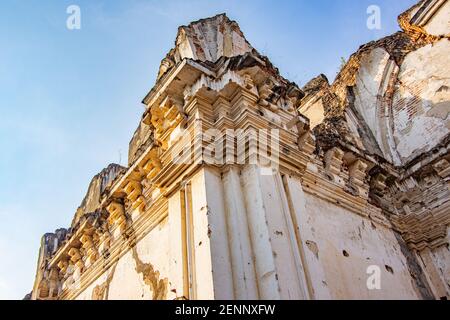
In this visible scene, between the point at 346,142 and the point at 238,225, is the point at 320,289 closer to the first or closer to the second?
the point at 238,225

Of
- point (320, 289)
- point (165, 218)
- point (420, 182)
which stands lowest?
point (320, 289)

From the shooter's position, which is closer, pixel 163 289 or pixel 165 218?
pixel 163 289

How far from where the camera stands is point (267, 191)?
108 inches

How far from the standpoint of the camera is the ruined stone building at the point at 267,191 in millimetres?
2588

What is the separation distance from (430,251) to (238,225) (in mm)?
2677

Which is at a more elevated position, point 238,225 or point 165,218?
point 165,218

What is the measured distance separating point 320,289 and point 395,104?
4170 mm

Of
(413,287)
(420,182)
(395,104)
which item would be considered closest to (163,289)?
(413,287)

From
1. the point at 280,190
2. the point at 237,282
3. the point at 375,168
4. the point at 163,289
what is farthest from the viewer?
the point at 375,168

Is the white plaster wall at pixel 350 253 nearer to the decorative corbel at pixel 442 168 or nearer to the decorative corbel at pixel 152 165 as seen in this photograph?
the decorative corbel at pixel 442 168

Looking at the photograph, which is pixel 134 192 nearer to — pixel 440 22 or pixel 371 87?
pixel 371 87

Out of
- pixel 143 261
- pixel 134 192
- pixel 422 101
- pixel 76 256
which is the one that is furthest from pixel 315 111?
pixel 76 256
